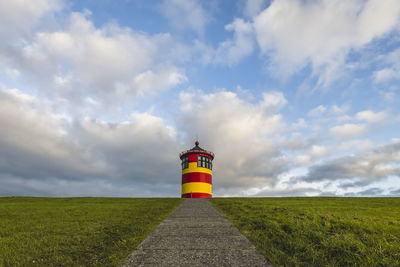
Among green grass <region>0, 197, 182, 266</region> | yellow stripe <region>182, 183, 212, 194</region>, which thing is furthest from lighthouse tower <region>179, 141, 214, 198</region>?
green grass <region>0, 197, 182, 266</region>

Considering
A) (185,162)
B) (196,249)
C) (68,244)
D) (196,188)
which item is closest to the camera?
(196,249)

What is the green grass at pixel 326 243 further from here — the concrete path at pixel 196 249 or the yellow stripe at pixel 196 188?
the yellow stripe at pixel 196 188

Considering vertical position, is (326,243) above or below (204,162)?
below

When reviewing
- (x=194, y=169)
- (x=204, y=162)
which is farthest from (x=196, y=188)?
(x=204, y=162)

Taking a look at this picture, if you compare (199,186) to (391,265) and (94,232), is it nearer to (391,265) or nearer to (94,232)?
(94,232)

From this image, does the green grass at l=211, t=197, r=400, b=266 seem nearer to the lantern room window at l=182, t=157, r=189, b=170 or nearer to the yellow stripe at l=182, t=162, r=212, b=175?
the yellow stripe at l=182, t=162, r=212, b=175

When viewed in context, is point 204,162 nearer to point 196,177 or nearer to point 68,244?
point 196,177

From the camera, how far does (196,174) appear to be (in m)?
29.6

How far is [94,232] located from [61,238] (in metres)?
1.00


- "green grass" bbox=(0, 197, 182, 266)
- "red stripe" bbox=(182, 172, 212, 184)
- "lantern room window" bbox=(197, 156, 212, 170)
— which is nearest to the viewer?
"green grass" bbox=(0, 197, 182, 266)

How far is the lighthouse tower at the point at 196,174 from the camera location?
29245 millimetres

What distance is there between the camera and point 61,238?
254 inches

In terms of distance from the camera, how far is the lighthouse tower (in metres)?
29.2

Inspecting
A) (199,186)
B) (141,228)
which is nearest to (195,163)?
(199,186)
